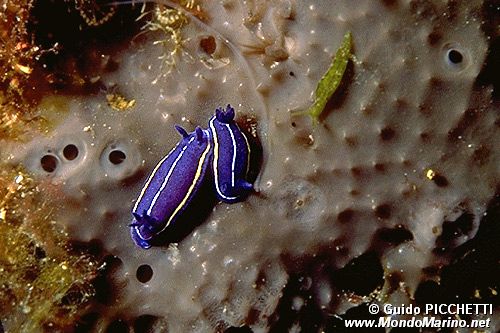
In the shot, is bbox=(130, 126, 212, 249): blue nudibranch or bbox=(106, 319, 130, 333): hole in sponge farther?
bbox=(106, 319, 130, 333): hole in sponge

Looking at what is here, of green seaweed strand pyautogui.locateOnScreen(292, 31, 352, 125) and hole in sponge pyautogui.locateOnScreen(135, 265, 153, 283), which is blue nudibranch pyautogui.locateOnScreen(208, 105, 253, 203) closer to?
green seaweed strand pyautogui.locateOnScreen(292, 31, 352, 125)

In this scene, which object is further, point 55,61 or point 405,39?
point 55,61

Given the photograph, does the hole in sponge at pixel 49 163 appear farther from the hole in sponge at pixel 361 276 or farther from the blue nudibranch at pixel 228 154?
the hole in sponge at pixel 361 276

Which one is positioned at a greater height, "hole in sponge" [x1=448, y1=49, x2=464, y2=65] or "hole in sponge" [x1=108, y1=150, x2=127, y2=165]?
"hole in sponge" [x1=448, y1=49, x2=464, y2=65]

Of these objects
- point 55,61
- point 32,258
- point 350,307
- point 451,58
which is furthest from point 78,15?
point 350,307

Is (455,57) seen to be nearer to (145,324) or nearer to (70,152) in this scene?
(70,152)

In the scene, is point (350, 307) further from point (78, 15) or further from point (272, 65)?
point (78, 15)

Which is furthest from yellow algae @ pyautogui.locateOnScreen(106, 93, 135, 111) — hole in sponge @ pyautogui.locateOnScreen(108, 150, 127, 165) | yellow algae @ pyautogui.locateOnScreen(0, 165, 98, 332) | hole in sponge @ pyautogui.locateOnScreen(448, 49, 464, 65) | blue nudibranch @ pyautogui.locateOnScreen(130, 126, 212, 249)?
hole in sponge @ pyautogui.locateOnScreen(448, 49, 464, 65)
